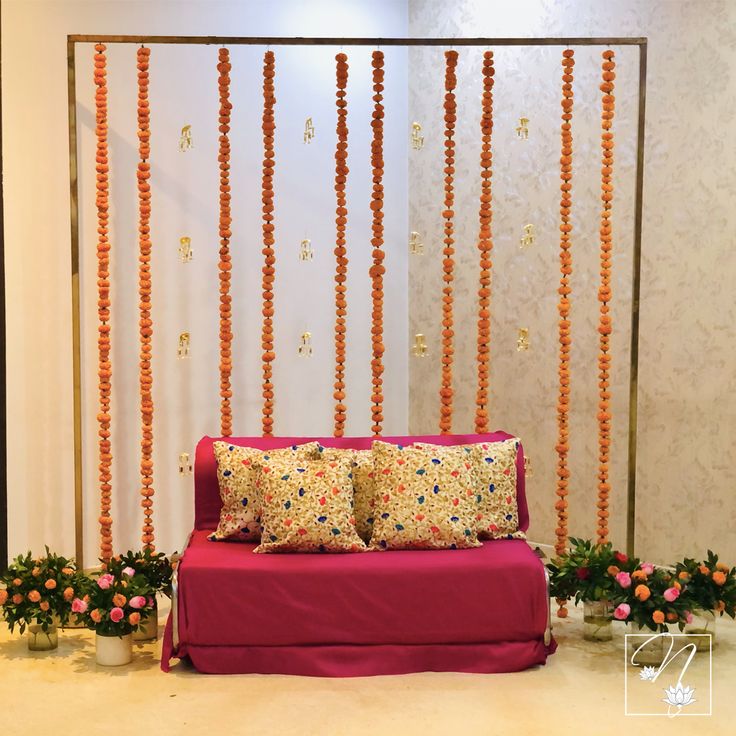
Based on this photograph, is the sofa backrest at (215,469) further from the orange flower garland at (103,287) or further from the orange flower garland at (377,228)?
the orange flower garland at (103,287)

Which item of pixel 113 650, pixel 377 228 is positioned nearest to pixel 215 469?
pixel 113 650

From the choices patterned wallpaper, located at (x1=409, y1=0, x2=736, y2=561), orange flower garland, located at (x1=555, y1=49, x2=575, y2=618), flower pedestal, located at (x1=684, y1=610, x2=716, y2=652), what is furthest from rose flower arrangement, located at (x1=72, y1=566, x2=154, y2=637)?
patterned wallpaper, located at (x1=409, y1=0, x2=736, y2=561)

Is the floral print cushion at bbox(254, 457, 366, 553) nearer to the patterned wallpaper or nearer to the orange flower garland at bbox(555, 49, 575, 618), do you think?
the orange flower garland at bbox(555, 49, 575, 618)

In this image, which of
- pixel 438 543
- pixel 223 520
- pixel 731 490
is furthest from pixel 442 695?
pixel 731 490

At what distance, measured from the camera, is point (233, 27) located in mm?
5004

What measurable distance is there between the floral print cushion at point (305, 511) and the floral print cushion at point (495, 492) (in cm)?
44

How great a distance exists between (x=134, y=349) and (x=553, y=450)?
6.86 feet

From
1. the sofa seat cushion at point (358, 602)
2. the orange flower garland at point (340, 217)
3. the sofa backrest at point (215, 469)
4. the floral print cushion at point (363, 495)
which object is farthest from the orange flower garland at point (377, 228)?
the sofa seat cushion at point (358, 602)

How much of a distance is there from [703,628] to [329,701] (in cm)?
147

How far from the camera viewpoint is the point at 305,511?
3.74 metres

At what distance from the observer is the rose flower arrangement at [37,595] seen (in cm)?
376

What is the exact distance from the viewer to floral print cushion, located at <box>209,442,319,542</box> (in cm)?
391

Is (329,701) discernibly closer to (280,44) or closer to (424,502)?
(424,502)

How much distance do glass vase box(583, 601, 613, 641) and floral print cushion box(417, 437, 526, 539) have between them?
1.22ft
